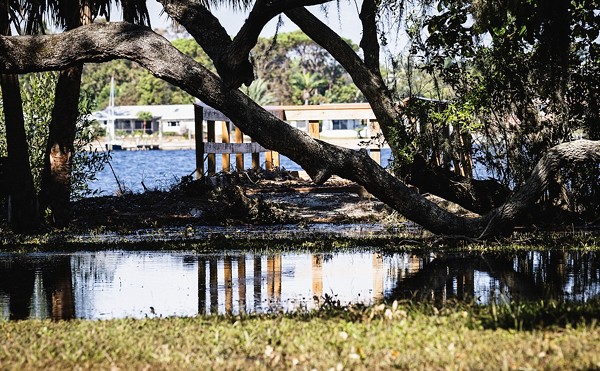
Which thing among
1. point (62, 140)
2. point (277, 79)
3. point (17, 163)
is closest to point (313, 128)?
point (62, 140)

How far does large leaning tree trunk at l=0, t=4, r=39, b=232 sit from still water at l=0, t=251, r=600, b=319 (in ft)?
8.59

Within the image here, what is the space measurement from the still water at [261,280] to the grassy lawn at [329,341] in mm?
754

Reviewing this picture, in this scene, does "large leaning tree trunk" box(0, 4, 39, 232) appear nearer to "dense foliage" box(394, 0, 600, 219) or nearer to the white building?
"dense foliage" box(394, 0, 600, 219)

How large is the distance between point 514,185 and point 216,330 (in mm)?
9534

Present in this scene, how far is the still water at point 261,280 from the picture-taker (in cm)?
888

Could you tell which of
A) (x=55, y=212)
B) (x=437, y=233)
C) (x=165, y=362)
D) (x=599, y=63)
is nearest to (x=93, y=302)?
(x=165, y=362)

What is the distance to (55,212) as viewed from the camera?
16312mm

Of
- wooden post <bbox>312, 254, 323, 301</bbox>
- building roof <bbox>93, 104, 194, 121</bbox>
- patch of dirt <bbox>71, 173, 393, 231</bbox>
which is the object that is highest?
building roof <bbox>93, 104, 194, 121</bbox>

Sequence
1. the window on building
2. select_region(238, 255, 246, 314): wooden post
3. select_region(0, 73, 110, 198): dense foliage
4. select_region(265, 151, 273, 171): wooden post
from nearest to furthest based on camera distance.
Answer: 1. select_region(238, 255, 246, 314): wooden post
2. select_region(0, 73, 110, 198): dense foliage
3. select_region(265, 151, 273, 171): wooden post
4. the window on building

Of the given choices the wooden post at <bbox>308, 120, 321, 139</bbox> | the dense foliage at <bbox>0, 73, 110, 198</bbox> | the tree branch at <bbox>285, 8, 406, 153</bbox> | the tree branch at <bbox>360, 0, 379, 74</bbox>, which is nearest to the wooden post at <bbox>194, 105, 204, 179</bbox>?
the dense foliage at <bbox>0, 73, 110, 198</bbox>

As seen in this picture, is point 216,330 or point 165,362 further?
point 216,330

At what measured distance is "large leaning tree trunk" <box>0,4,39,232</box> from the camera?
50.8ft

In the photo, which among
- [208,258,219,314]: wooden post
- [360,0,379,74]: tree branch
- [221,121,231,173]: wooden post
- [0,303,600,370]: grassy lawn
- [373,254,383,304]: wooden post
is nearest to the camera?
[0,303,600,370]: grassy lawn

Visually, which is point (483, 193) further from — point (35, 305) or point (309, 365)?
point (309, 365)
